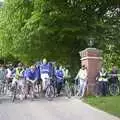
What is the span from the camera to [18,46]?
125 ft

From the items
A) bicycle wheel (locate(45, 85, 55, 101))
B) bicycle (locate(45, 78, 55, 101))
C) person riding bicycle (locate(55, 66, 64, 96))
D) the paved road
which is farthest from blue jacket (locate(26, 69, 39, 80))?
person riding bicycle (locate(55, 66, 64, 96))

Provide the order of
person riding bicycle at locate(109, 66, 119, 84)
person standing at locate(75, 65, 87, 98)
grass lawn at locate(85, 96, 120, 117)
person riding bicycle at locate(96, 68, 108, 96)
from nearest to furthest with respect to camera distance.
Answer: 1. grass lawn at locate(85, 96, 120, 117)
2. person standing at locate(75, 65, 87, 98)
3. person riding bicycle at locate(96, 68, 108, 96)
4. person riding bicycle at locate(109, 66, 119, 84)

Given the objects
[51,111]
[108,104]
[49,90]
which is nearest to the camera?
[51,111]

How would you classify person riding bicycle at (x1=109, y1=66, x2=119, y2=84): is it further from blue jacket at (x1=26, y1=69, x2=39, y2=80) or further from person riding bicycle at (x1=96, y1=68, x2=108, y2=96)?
blue jacket at (x1=26, y1=69, x2=39, y2=80)

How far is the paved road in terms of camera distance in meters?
17.1

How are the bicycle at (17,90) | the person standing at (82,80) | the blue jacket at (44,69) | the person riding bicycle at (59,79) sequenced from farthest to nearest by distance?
1. the person riding bicycle at (59,79)
2. the person standing at (82,80)
3. the blue jacket at (44,69)
4. the bicycle at (17,90)

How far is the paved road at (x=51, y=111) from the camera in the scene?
17.1 meters

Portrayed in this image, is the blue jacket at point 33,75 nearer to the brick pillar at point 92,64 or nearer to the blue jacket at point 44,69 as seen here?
the blue jacket at point 44,69

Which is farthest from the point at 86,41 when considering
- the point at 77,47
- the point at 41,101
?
the point at 41,101

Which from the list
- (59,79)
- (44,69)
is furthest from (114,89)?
(44,69)

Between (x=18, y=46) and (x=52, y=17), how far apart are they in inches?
201

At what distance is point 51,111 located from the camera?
19.2 metres

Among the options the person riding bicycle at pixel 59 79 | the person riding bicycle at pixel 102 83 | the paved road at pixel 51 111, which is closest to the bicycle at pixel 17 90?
the paved road at pixel 51 111

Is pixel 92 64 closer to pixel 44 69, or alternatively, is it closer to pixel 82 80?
pixel 82 80
